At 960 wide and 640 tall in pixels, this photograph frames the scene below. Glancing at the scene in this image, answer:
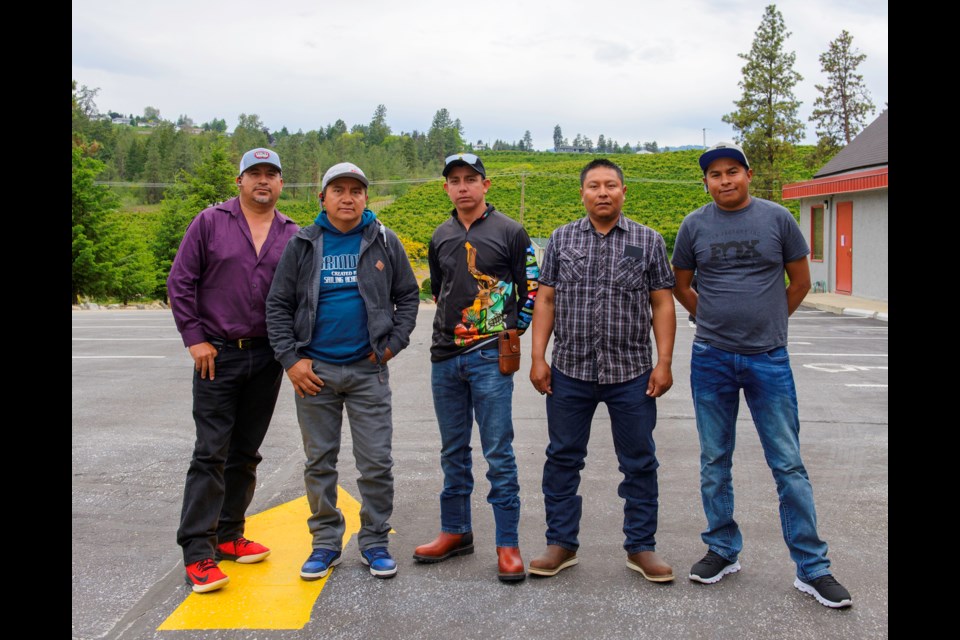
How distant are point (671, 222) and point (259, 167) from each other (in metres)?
63.6

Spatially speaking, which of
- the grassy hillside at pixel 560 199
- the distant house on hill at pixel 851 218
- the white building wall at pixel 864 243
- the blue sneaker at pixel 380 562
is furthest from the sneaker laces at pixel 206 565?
the grassy hillside at pixel 560 199

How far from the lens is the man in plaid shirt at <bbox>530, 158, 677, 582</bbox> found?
148 inches

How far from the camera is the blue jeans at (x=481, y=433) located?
3.91 m

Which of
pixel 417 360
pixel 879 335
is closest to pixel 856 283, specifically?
pixel 879 335

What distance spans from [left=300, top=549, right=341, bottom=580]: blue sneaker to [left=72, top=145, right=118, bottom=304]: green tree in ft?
99.4

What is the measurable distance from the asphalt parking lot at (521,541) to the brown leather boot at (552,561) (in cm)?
5

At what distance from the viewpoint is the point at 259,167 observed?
13.1ft

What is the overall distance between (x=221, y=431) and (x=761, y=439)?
254 centimetres

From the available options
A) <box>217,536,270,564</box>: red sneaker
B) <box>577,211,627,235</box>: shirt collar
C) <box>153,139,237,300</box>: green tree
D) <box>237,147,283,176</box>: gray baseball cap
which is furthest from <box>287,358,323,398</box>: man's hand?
<box>153,139,237,300</box>: green tree

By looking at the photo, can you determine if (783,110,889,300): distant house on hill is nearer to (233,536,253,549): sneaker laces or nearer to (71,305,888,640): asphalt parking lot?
(71,305,888,640): asphalt parking lot

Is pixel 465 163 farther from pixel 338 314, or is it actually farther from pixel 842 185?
pixel 842 185
